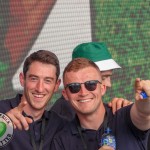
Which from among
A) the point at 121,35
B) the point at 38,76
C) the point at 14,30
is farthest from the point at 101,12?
the point at 38,76

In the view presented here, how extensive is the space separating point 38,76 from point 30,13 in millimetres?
3090

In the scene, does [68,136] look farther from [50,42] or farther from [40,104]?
[50,42]

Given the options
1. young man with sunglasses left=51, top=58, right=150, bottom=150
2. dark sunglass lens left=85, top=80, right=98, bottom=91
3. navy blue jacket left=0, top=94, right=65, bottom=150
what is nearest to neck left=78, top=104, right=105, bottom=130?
young man with sunglasses left=51, top=58, right=150, bottom=150

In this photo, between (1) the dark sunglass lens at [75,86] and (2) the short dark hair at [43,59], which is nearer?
(1) the dark sunglass lens at [75,86]

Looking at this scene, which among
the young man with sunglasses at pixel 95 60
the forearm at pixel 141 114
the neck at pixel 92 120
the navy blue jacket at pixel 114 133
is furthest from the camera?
the young man with sunglasses at pixel 95 60

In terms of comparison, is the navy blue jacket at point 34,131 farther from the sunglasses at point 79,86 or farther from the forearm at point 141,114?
the forearm at point 141,114

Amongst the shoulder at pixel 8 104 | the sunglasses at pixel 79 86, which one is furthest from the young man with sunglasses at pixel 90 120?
the shoulder at pixel 8 104

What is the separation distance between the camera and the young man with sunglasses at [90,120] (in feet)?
6.63

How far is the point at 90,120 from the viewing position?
6.97 ft

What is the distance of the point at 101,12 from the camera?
6.10 m

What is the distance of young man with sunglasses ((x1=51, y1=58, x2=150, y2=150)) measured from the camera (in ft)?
6.63

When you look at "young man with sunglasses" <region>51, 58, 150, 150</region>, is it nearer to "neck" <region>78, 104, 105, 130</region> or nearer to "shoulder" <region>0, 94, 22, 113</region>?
"neck" <region>78, 104, 105, 130</region>

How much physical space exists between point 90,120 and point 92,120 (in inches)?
0.4

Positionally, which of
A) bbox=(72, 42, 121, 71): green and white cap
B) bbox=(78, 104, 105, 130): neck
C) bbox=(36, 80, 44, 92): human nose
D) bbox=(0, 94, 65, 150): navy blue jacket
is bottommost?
bbox=(0, 94, 65, 150): navy blue jacket
